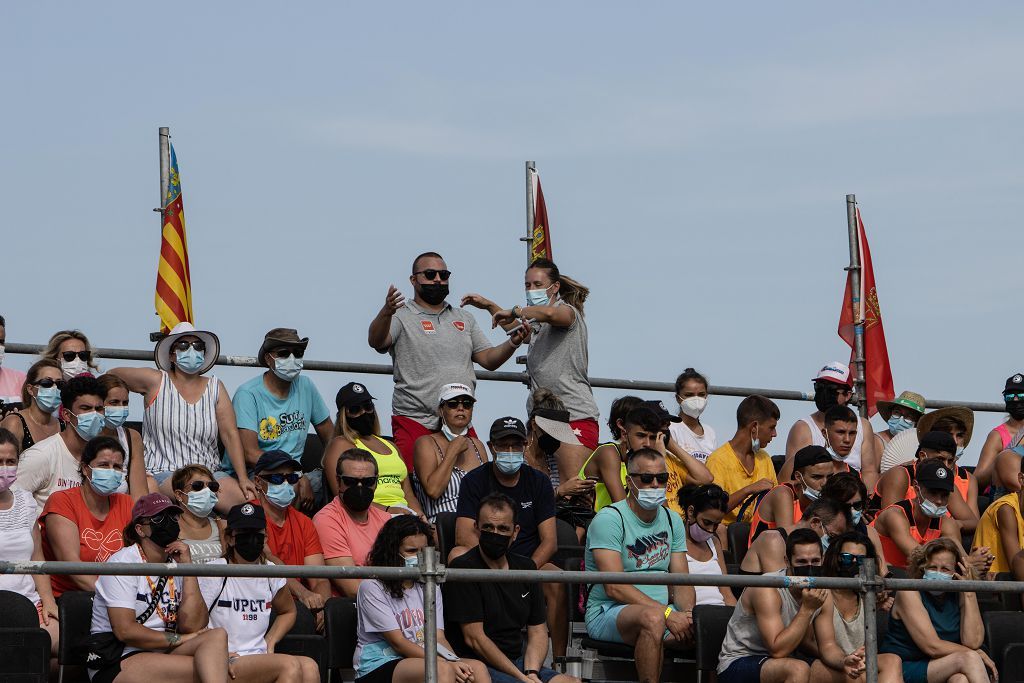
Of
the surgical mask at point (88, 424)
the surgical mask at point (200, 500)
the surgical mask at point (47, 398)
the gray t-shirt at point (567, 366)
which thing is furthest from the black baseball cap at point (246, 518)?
the gray t-shirt at point (567, 366)

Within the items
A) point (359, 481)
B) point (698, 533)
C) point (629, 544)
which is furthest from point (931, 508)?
point (359, 481)

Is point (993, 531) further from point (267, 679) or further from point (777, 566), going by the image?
point (267, 679)

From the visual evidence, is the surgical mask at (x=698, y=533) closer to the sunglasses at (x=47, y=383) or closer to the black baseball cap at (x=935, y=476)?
the black baseball cap at (x=935, y=476)

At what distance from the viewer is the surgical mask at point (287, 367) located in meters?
11.8

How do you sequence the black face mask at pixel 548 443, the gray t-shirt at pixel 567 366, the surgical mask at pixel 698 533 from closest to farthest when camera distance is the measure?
the surgical mask at pixel 698 533
the black face mask at pixel 548 443
the gray t-shirt at pixel 567 366

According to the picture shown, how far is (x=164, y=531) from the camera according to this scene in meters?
9.07

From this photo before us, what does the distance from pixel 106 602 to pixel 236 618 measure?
2.26 feet

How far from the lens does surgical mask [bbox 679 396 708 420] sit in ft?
42.1

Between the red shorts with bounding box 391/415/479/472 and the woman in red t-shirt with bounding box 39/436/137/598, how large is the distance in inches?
103

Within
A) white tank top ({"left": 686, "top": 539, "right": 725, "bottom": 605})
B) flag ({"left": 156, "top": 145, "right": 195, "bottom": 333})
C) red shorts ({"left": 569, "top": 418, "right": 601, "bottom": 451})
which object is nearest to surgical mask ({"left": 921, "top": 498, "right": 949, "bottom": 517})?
white tank top ({"left": 686, "top": 539, "right": 725, "bottom": 605})

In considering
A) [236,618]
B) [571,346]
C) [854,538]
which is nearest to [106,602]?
[236,618]

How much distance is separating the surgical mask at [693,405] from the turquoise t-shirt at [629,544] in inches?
97.4

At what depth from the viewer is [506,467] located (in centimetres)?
1085

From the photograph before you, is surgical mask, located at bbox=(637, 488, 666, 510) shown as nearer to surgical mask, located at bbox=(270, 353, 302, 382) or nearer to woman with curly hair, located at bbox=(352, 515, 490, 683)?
woman with curly hair, located at bbox=(352, 515, 490, 683)
